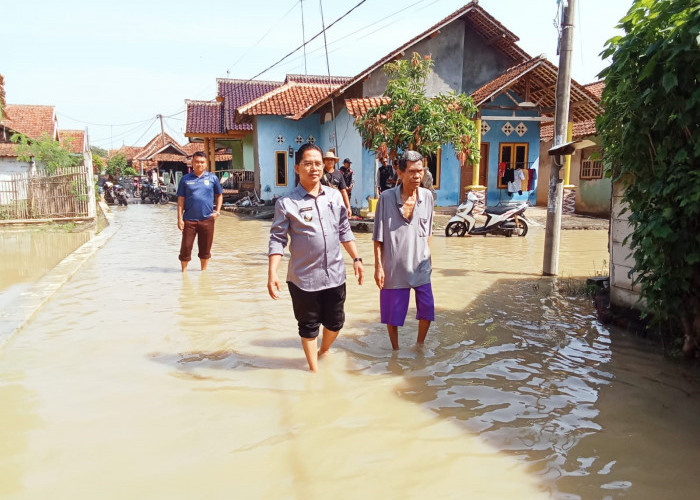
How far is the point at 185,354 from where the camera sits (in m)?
4.30

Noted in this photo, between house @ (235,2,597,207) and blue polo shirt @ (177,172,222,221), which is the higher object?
house @ (235,2,597,207)

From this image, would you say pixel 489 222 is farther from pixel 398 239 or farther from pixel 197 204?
pixel 398 239

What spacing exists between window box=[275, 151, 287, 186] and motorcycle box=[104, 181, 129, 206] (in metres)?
9.85

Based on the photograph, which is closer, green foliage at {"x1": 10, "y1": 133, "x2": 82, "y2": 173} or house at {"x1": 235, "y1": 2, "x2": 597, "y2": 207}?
house at {"x1": 235, "y1": 2, "x2": 597, "y2": 207}

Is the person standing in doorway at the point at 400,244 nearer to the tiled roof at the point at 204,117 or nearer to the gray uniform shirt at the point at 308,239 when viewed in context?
the gray uniform shirt at the point at 308,239

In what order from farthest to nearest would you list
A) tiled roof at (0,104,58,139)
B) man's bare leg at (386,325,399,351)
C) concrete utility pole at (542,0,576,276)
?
tiled roof at (0,104,58,139), concrete utility pole at (542,0,576,276), man's bare leg at (386,325,399,351)

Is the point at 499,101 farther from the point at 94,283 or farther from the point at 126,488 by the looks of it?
the point at 126,488

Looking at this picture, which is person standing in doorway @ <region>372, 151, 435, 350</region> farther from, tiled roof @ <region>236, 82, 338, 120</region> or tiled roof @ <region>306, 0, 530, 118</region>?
tiled roof @ <region>236, 82, 338, 120</region>

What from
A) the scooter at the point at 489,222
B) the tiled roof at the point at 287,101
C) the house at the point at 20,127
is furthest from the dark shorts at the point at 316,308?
the house at the point at 20,127

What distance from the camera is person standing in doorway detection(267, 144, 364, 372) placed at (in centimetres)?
375

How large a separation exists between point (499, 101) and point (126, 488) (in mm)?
17542

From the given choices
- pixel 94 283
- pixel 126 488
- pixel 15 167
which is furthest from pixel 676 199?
pixel 15 167

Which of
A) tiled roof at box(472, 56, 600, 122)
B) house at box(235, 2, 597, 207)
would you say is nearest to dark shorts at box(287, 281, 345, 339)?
house at box(235, 2, 597, 207)

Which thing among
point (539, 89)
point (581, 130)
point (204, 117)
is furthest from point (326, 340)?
point (204, 117)
